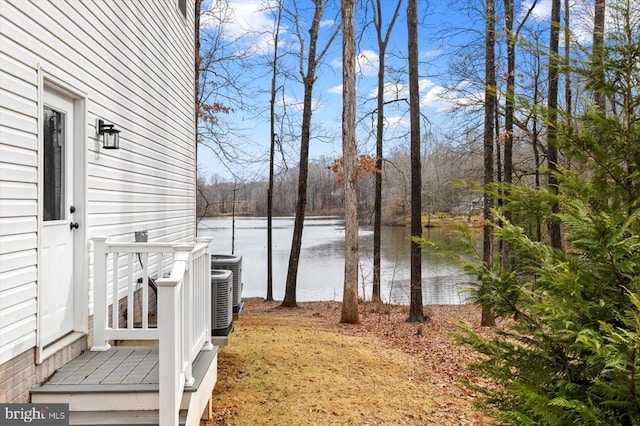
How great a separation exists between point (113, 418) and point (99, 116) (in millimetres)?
2797

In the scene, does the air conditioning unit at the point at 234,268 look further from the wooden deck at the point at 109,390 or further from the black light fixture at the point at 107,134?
the wooden deck at the point at 109,390

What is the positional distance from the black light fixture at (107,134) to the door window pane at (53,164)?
576mm

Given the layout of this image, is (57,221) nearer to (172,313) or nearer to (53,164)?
(53,164)

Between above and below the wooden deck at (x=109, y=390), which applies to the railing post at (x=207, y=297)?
above

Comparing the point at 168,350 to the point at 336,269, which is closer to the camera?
Result: the point at 168,350

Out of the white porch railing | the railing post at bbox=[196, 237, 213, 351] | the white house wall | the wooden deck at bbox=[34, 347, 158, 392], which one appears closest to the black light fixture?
the white house wall

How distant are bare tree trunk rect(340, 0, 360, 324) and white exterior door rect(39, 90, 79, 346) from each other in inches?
242

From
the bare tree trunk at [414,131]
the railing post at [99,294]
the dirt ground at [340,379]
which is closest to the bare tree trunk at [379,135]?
the bare tree trunk at [414,131]

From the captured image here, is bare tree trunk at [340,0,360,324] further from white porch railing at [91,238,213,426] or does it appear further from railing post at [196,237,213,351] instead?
railing post at [196,237,213,351]

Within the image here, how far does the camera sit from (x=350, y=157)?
31.0 ft

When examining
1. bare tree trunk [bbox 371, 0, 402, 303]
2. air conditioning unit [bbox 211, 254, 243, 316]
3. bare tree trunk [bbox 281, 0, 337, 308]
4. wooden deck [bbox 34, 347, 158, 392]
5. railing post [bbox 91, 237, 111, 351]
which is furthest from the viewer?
bare tree trunk [bbox 371, 0, 402, 303]

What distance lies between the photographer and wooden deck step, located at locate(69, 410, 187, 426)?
3.07 meters

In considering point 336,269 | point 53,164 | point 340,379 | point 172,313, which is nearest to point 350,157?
point 340,379

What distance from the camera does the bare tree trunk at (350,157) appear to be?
9.46 meters
